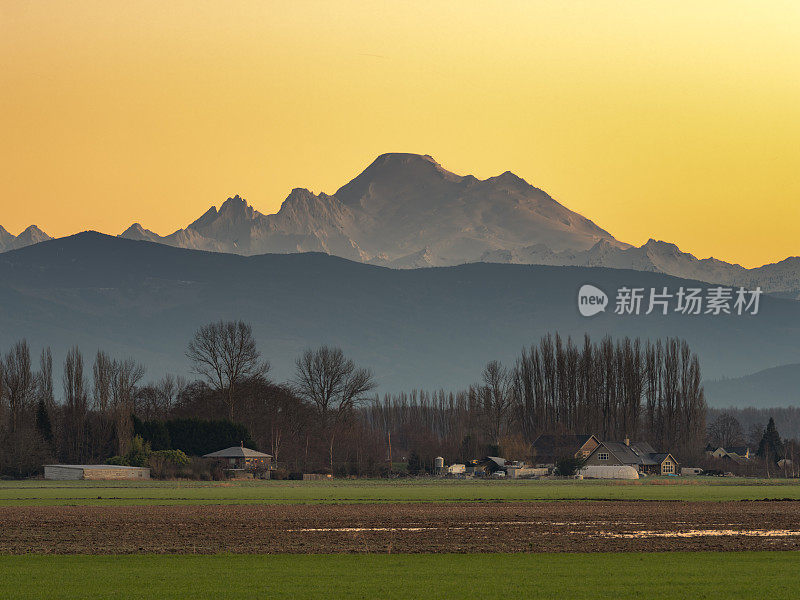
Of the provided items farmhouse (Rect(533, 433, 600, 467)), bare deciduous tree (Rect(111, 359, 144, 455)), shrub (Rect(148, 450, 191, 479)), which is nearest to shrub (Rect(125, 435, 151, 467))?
shrub (Rect(148, 450, 191, 479))

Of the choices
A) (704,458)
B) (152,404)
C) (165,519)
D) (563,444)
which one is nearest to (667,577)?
(165,519)

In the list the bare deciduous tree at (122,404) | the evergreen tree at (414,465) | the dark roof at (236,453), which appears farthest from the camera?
the evergreen tree at (414,465)

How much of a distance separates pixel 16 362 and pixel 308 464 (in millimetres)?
39725

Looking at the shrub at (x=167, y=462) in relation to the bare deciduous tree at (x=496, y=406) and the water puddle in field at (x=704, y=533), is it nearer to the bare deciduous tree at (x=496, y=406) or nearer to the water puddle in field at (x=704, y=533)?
the bare deciduous tree at (x=496, y=406)

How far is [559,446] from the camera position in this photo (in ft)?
457

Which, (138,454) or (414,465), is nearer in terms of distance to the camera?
(138,454)

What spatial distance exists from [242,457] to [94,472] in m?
16.9

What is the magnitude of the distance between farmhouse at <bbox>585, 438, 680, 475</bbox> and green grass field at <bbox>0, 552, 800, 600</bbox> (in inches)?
3913

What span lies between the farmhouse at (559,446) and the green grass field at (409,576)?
10201 cm

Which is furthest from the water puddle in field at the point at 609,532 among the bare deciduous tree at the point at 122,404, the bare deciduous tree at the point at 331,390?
the bare deciduous tree at the point at 331,390

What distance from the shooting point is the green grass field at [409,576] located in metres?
26.9

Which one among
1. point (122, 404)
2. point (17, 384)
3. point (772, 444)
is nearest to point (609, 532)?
point (122, 404)

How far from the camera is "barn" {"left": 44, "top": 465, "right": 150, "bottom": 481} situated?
110 m

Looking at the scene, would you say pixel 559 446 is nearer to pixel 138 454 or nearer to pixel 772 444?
pixel 772 444
